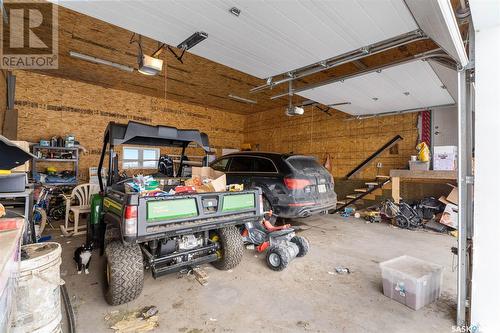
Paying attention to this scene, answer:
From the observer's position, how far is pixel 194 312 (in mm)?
2361

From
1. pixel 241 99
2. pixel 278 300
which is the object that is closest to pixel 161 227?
pixel 278 300

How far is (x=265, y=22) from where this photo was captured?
3076mm

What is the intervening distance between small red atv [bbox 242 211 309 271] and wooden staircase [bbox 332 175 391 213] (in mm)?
4336

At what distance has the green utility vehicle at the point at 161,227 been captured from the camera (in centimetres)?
226

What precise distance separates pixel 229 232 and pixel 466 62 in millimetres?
3110

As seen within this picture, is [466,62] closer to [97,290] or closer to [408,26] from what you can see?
[408,26]

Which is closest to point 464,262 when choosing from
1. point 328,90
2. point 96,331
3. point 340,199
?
point 96,331

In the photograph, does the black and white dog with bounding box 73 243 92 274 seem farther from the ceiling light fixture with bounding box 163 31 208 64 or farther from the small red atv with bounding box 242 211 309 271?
the ceiling light fixture with bounding box 163 31 208 64

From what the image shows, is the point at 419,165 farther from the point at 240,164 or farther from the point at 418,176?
the point at 240,164

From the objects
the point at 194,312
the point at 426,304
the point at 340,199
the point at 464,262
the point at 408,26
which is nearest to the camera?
the point at 464,262

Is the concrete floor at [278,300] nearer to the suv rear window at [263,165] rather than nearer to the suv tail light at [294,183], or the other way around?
the suv tail light at [294,183]

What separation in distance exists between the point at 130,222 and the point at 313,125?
8486 mm

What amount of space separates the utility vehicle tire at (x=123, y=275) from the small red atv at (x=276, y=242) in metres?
1.71

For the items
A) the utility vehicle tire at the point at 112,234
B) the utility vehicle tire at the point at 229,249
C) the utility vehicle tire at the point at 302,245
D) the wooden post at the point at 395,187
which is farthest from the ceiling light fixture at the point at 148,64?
the wooden post at the point at 395,187
